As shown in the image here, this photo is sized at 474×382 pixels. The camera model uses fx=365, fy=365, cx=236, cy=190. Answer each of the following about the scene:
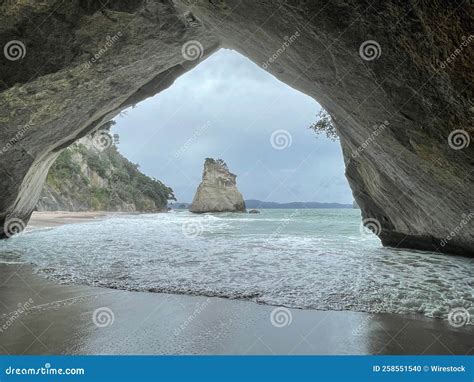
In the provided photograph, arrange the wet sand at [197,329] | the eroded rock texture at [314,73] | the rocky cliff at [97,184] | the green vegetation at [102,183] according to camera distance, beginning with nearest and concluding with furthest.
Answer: the wet sand at [197,329] → the eroded rock texture at [314,73] → the rocky cliff at [97,184] → the green vegetation at [102,183]

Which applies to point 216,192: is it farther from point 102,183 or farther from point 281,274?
point 281,274

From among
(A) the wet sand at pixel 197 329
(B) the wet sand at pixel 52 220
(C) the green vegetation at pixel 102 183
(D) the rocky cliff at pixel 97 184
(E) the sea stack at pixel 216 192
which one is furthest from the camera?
(E) the sea stack at pixel 216 192

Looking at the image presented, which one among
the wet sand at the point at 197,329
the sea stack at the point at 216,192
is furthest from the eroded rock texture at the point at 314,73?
the sea stack at the point at 216,192

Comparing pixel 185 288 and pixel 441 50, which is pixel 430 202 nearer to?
pixel 441 50

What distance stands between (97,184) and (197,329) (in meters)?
54.1

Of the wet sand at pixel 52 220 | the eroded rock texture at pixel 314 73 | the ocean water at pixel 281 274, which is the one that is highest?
the eroded rock texture at pixel 314 73

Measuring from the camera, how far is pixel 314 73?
6.14 metres

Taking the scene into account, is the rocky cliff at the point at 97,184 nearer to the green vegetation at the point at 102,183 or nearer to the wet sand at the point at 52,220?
the green vegetation at the point at 102,183

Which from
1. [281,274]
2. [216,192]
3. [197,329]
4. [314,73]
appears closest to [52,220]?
[281,274]

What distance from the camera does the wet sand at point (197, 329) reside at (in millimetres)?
3174

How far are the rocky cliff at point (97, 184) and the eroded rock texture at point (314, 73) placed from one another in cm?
2851

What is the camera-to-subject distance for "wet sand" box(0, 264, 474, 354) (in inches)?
125

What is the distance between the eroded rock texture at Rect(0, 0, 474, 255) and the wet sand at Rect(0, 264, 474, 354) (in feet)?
8.57

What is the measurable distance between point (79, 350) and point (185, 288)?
2313 mm
